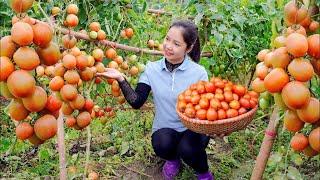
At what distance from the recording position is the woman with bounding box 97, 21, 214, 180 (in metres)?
2.89

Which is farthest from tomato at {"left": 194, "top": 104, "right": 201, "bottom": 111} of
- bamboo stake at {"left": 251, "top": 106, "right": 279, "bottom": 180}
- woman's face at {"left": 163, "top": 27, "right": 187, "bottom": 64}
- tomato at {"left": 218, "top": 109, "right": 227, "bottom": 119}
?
bamboo stake at {"left": 251, "top": 106, "right": 279, "bottom": 180}

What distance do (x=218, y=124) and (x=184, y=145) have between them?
1.41 ft

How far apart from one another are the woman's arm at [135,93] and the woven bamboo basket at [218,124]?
314 millimetres

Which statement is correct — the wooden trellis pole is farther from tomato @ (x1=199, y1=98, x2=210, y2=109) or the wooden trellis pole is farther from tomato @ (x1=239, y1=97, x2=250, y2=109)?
tomato @ (x1=239, y1=97, x2=250, y2=109)

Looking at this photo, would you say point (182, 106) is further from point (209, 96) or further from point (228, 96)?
point (228, 96)

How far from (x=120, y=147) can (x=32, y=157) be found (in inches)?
24.6

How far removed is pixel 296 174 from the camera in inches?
69.9

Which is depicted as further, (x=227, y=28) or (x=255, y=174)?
(x=227, y=28)

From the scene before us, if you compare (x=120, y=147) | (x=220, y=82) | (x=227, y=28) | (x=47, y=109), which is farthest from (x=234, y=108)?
(x=47, y=109)

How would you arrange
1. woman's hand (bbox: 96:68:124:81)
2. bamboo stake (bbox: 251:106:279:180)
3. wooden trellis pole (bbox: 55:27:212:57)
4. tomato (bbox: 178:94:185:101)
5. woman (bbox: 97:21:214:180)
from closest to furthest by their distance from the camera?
1. bamboo stake (bbox: 251:106:279:180)
2. wooden trellis pole (bbox: 55:27:212:57)
3. woman's hand (bbox: 96:68:124:81)
4. tomato (bbox: 178:94:185:101)
5. woman (bbox: 97:21:214:180)

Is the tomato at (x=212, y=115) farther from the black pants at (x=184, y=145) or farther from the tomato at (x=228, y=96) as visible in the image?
the black pants at (x=184, y=145)

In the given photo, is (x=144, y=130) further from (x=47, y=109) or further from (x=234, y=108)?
(x=47, y=109)

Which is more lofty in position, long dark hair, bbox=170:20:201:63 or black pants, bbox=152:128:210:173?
long dark hair, bbox=170:20:201:63

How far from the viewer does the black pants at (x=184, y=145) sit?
293cm
